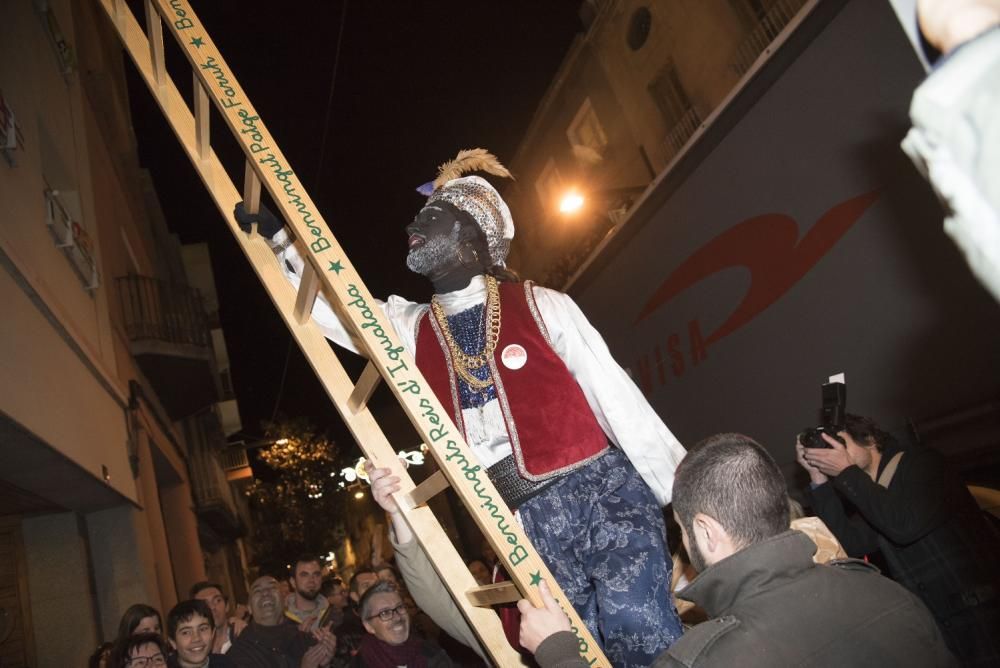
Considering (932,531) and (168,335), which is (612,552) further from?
(168,335)

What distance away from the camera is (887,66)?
4488 mm

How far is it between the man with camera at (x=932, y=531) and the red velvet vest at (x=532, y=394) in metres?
1.65

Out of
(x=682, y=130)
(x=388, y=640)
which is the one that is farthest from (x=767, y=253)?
(x=682, y=130)

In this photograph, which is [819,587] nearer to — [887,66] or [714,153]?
[887,66]

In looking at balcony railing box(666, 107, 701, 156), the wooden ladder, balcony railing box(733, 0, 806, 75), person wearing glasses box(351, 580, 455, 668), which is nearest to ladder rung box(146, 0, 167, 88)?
the wooden ladder

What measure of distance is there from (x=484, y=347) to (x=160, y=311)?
857 cm

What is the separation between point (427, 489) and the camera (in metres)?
2.25

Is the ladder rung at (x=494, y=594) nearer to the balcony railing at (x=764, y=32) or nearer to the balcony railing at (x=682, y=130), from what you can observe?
the balcony railing at (x=764, y=32)

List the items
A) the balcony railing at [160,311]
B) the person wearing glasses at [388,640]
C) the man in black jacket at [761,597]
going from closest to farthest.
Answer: the man in black jacket at [761,597]
the person wearing glasses at [388,640]
the balcony railing at [160,311]

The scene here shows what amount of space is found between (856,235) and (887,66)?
1.03m

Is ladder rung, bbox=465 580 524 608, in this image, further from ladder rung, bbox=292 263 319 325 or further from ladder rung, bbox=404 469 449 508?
ladder rung, bbox=292 263 319 325

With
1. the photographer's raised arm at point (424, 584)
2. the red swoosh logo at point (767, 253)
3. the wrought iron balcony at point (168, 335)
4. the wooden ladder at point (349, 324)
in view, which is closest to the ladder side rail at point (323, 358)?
the wooden ladder at point (349, 324)

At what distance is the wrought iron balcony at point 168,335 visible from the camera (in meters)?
9.70

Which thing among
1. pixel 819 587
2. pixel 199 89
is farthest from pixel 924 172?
pixel 199 89
